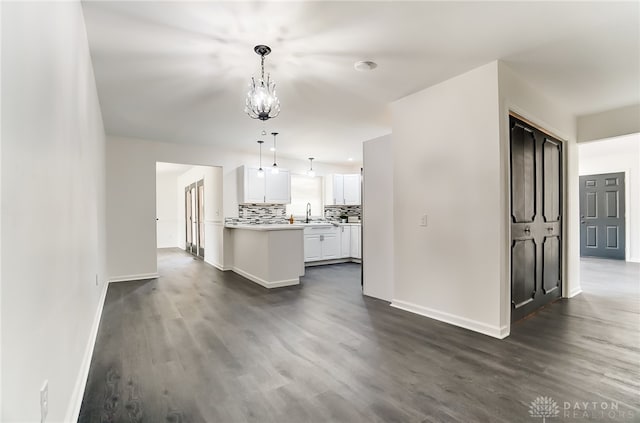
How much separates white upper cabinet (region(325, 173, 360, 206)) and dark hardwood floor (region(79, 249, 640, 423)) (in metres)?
3.99

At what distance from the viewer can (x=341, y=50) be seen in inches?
102

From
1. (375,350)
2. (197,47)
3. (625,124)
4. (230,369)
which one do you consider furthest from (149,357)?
(625,124)

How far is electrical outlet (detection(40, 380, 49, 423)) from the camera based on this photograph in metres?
1.16

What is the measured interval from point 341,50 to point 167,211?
33.4 feet

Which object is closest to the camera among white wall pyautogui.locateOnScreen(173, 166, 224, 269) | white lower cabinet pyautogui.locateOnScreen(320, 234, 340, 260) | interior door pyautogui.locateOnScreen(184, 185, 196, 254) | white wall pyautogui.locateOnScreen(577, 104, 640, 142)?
white wall pyautogui.locateOnScreen(577, 104, 640, 142)

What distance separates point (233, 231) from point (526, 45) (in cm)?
525

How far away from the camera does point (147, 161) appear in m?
5.46

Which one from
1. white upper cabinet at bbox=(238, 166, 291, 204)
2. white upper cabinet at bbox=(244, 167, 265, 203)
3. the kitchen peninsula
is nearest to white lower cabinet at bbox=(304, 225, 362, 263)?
white upper cabinet at bbox=(238, 166, 291, 204)

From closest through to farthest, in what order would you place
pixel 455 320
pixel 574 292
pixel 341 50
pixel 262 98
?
pixel 262 98, pixel 341 50, pixel 455 320, pixel 574 292

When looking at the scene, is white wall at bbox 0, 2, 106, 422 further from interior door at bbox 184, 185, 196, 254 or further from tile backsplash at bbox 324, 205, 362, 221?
interior door at bbox 184, 185, 196, 254

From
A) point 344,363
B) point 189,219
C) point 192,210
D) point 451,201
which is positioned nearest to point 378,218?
point 451,201

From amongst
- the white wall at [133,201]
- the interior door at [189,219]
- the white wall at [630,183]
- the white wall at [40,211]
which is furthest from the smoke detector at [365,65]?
the interior door at [189,219]

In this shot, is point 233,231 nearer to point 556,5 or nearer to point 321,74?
point 321,74

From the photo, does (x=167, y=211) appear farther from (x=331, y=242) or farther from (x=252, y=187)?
(x=331, y=242)
